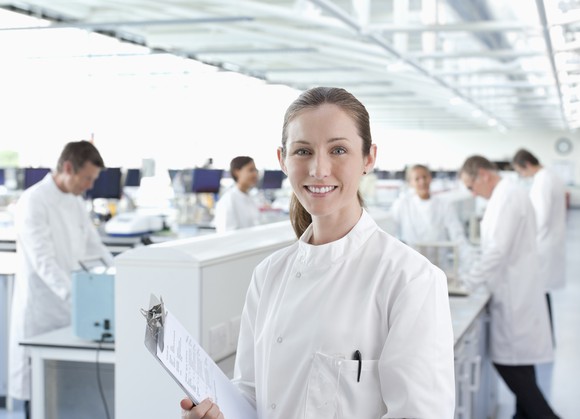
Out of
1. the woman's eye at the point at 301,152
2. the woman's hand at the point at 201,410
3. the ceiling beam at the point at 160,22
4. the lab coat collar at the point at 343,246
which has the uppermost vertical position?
the ceiling beam at the point at 160,22

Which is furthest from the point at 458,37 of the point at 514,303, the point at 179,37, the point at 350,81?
the point at 514,303

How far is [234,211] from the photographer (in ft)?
20.8

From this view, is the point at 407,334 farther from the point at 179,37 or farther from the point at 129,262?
the point at 179,37

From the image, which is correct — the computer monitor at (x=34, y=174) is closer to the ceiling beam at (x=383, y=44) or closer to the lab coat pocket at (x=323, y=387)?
the ceiling beam at (x=383, y=44)

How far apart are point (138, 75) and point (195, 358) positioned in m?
13.6

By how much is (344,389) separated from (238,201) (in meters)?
4.95

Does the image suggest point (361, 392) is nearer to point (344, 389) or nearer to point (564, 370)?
point (344, 389)

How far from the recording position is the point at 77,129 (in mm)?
13508

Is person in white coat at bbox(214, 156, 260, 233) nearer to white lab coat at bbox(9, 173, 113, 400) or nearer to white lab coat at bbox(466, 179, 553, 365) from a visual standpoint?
white lab coat at bbox(9, 173, 113, 400)

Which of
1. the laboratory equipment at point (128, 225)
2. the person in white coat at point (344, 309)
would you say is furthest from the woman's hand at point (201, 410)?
the laboratory equipment at point (128, 225)

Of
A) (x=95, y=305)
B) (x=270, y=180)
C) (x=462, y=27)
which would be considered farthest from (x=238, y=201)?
(x=270, y=180)


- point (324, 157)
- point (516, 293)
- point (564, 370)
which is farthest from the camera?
point (564, 370)

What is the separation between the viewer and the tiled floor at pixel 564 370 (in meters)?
5.02

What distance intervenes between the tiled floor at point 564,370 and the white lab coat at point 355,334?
11.9 feet
